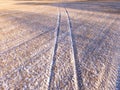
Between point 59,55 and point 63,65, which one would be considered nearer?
point 63,65

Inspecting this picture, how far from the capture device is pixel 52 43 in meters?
6.15

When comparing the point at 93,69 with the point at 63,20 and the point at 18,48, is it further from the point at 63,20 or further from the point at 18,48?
the point at 63,20

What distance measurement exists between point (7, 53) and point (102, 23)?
4.02 m

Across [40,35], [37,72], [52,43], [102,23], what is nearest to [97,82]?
[37,72]

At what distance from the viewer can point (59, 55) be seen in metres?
5.40

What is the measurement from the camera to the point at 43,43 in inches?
241

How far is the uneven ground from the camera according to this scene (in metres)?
4.25

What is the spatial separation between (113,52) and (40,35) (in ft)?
7.12

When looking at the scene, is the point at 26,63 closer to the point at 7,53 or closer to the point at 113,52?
the point at 7,53

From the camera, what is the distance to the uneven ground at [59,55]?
4246 millimetres

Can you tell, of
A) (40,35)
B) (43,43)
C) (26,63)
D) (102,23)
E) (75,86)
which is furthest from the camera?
(102,23)

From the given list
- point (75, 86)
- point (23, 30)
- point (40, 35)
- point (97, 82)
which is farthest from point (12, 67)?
point (23, 30)

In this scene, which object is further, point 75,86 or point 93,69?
point 93,69

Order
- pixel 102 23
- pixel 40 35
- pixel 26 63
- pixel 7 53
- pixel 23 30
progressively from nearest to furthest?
1. pixel 26 63
2. pixel 7 53
3. pixel 40 35
4. pixel 23 30
5. pixel 102 23
